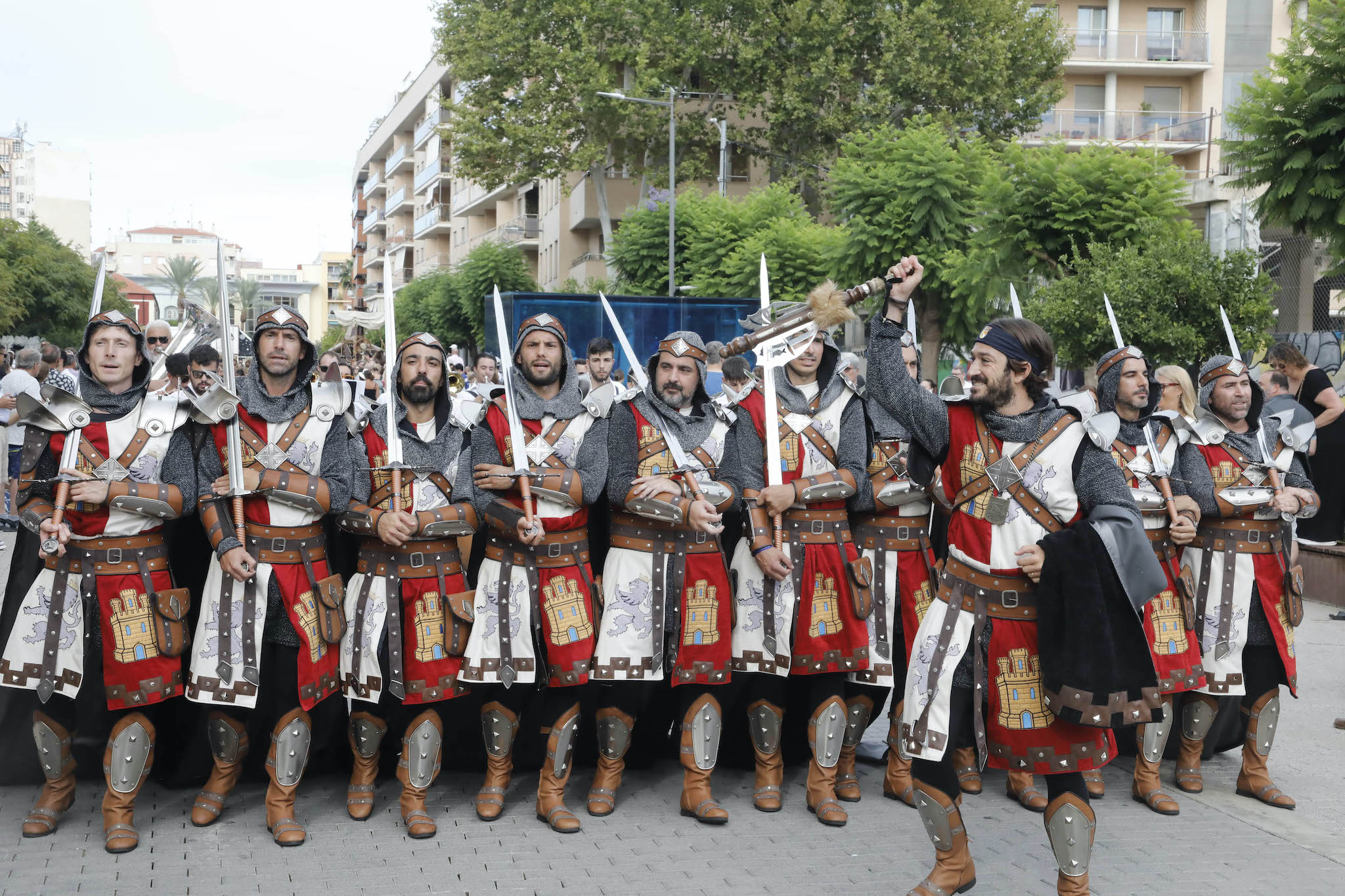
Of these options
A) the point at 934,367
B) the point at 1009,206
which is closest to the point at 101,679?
the point at 1009,206

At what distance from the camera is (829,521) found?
5.73 metres

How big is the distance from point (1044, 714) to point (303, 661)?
291 cm

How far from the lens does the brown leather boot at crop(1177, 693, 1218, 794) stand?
603 cm

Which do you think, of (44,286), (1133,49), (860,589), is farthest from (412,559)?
(44,286)

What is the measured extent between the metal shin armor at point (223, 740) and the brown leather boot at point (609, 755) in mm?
1540

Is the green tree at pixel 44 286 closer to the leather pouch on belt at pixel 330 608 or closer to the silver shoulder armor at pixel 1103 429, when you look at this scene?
the leather pouch on belt at pixel 330 608

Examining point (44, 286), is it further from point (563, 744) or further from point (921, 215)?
point (563, 744)

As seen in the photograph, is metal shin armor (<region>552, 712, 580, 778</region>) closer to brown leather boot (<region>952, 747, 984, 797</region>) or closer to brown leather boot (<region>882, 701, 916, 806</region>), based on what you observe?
brown leather boot (<region>882, 701, 916, 806</region>)

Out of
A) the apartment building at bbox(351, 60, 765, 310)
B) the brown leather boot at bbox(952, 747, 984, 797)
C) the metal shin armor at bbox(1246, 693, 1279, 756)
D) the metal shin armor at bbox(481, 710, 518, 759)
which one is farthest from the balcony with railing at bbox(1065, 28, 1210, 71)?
the metal shin armor at bbox(481, 710, 518, 759)

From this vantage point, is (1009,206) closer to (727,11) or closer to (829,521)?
(829,521)

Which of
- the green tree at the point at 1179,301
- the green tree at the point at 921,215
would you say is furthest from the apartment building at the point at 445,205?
the green tree at the point at 1179,301

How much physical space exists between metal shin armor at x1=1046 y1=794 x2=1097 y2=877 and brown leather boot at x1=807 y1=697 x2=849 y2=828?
60.0 inches

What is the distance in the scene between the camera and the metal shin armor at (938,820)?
4.43 m

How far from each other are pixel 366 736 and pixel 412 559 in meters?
0.83
